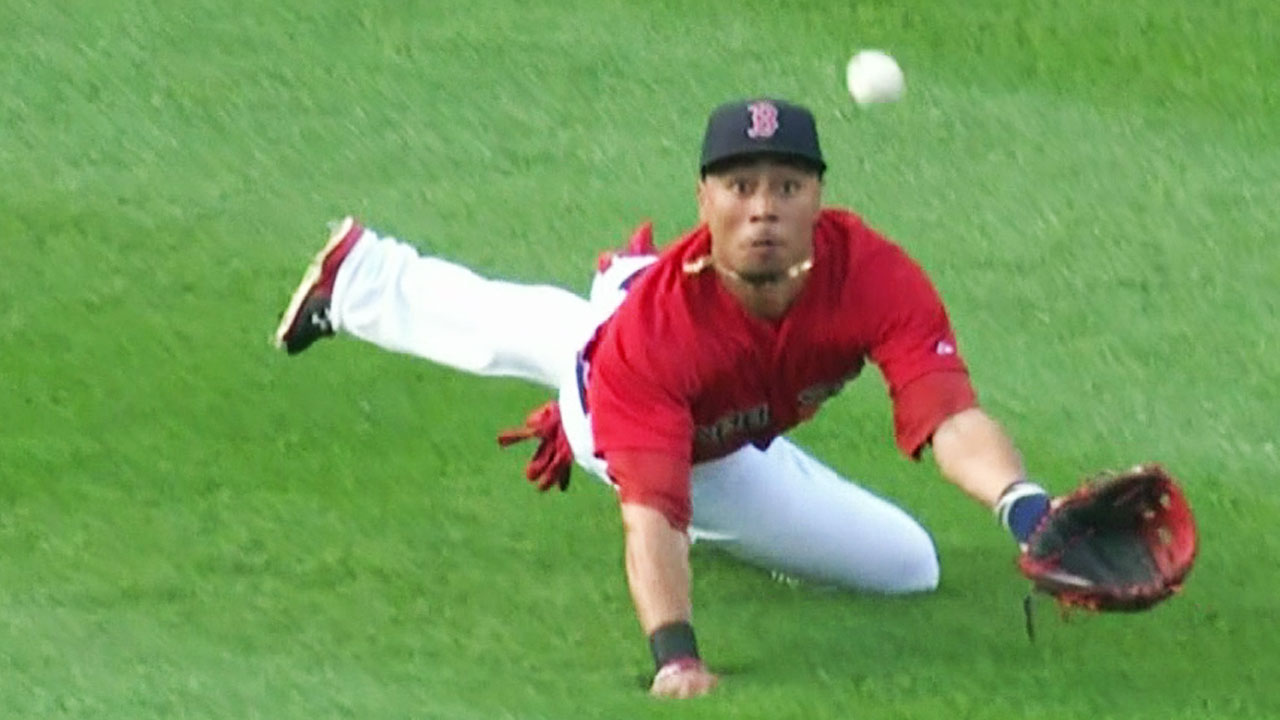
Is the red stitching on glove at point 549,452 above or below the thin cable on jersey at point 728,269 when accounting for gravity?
below

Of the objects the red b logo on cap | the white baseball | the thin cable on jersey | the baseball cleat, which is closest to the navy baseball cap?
the red b logo on cap

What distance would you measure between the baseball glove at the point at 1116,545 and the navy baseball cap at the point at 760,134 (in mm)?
846

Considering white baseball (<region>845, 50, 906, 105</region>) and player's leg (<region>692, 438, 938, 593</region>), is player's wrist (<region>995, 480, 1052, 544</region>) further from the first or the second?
white baseball (<region>845, 50, 906, 105</region>)

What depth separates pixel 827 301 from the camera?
5293mm

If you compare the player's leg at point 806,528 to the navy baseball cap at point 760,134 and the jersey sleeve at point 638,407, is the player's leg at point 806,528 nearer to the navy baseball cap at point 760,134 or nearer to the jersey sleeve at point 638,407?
the jersey sleeve at point 638,407

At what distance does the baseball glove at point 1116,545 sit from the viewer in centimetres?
483

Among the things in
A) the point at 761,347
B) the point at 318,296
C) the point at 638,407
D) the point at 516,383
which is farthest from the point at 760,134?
the point at 516,383

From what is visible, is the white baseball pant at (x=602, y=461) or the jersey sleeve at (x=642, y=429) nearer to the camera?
the jersey sleeve at (x=642, y=429)

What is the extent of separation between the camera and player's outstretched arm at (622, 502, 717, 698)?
16.8 ft

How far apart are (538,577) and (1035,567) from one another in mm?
1462

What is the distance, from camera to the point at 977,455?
5086mm

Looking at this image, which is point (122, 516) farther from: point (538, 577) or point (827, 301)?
point (827, 301)

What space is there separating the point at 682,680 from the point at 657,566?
0.71 feet

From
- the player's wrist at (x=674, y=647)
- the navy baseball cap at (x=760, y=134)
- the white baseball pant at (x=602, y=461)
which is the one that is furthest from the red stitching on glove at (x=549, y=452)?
Answer: the navy baseball cap at (x=760, y=134)
